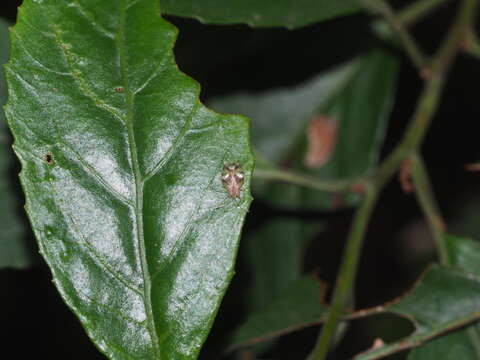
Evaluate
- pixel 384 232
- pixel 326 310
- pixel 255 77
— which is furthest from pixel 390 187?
pixel 326 310

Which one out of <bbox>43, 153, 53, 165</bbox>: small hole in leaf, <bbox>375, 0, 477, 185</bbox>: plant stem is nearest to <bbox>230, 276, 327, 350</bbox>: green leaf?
<bbox>375, 0, 477, 185</bbox>: plant stem

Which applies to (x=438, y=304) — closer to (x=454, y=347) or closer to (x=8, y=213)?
(x=454, y=347)

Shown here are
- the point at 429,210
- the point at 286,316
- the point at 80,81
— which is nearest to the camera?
the point at 80,81

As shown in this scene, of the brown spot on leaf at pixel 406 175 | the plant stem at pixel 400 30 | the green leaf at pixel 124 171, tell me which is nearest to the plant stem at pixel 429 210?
the brown spot on leaf at pixel 406 175

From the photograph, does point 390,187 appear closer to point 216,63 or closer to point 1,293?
point 216,63

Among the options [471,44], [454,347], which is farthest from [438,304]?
[471,44]

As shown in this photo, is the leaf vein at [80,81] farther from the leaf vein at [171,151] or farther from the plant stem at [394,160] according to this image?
the plant stem at [394,160]

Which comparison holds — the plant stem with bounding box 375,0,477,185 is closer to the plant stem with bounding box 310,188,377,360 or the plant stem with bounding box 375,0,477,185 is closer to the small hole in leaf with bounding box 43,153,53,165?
the plant stem with bounding box 310,188,377,360
